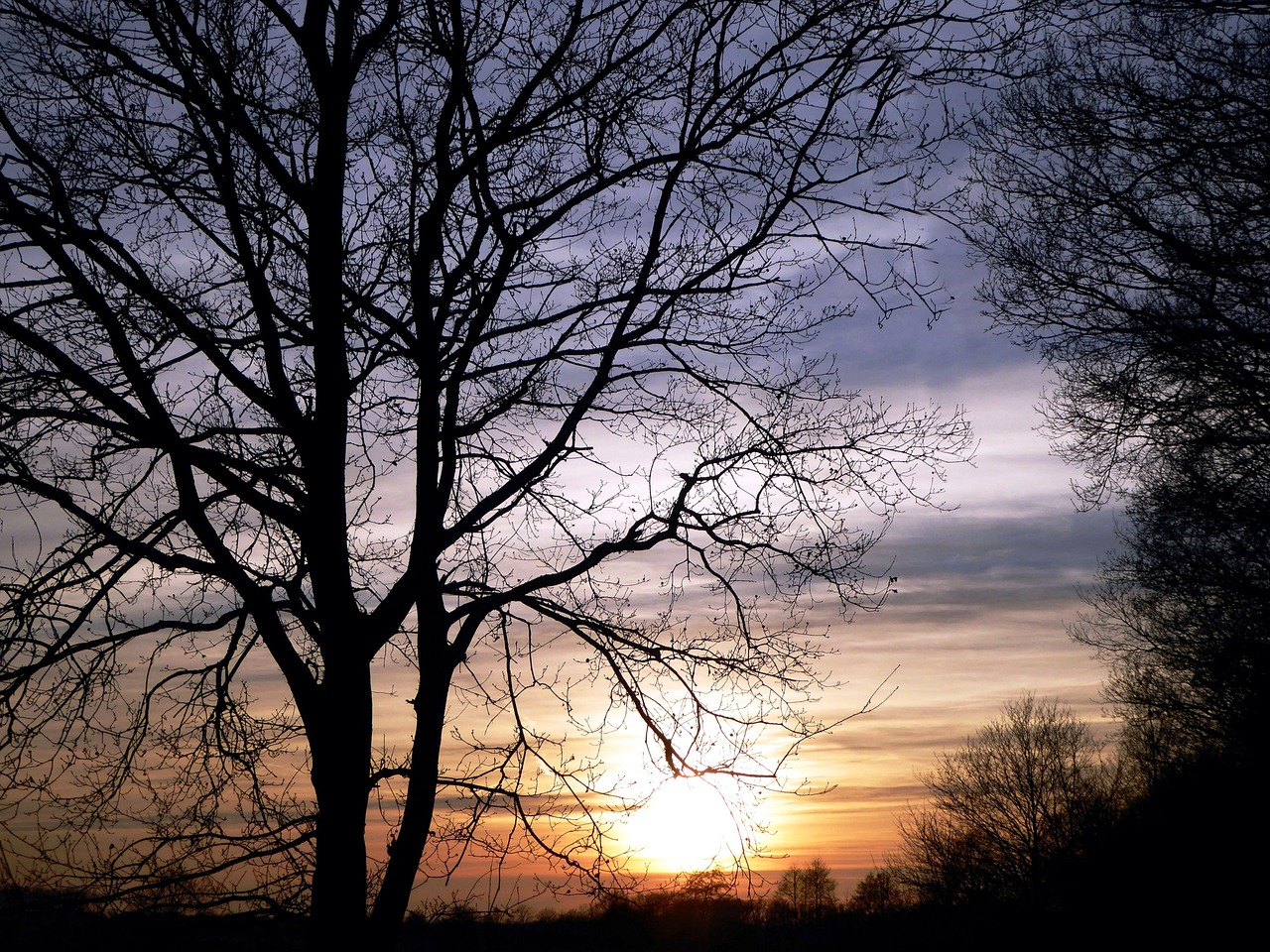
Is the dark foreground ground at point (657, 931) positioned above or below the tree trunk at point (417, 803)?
below

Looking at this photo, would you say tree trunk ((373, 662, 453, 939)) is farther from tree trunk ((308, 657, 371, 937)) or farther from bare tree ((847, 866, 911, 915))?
bare tree ((847, 866, 911, 915))

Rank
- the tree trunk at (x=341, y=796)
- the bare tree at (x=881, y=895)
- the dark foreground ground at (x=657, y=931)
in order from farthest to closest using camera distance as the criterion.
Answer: the bare tree at (x=881, y=895), the dark foreground ground at (x=657, y=931), the tree trunk at (x=341, y=796)

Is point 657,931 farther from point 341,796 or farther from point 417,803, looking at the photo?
point 341,796

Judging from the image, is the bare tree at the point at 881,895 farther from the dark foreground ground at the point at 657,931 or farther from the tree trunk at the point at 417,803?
the tree trunk at the point at 417,803

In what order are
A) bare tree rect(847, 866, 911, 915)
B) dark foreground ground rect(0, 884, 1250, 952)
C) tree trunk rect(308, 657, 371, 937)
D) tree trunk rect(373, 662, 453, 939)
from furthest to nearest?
bare tree rect(847, 866, 911, 915)
tree trunk rect(373, 662, 453, 939)
dark foreground ground rect(0, 884, 1250, 952)
tree trunk rect(308, 657, 371, 937)

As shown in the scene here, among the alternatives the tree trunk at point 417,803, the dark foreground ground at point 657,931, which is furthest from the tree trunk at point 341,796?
the tree trunk at point 417,803

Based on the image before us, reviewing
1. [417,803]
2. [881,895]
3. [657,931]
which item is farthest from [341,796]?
[881,895]

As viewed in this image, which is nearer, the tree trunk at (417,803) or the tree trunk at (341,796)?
the tree trunk at (341,796)

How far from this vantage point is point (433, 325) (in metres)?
6.13

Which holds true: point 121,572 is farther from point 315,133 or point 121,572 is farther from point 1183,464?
point 1183,464

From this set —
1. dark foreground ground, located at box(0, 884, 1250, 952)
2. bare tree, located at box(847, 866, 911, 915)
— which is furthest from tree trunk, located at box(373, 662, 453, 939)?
bare tree, located at box(847, 866, 911, 915)

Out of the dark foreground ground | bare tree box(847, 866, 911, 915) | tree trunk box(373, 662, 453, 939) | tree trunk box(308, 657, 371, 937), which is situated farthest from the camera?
bare tree box(847, 866, 911, 915)

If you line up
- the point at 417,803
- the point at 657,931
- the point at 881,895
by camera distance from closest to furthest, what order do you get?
the point at 417,803 → the point at 657,931 → the point at 881,895

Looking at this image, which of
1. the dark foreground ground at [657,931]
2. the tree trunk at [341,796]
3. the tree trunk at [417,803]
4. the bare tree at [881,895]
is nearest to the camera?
the tree trunk at [341,796]
